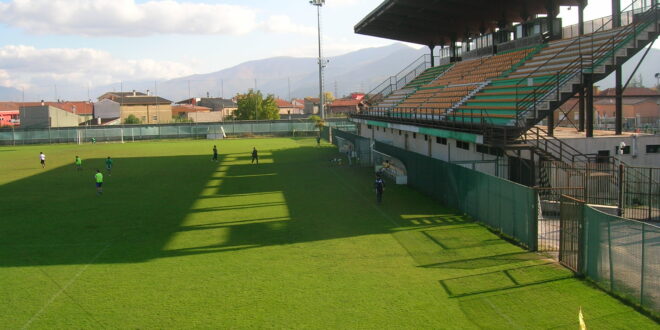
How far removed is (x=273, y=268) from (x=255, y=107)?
84.7 meters

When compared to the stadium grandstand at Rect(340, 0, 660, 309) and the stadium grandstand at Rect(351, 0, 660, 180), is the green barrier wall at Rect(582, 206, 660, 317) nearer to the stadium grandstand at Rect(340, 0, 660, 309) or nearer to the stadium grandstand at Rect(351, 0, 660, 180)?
the stadium grandstand at Rect(340, 0, 660, 309)

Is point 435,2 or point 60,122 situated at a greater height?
point 435,2

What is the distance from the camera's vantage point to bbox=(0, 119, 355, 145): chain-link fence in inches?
2896

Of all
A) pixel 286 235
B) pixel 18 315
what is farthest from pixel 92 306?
pixel 286 235

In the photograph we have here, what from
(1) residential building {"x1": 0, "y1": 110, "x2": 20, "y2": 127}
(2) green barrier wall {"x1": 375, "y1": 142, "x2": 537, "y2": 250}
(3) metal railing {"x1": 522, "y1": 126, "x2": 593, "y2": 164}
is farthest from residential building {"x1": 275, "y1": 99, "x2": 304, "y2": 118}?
(3) metal railing {"x1": 522, "y1": 126, "x2": 593, "y2": 164}

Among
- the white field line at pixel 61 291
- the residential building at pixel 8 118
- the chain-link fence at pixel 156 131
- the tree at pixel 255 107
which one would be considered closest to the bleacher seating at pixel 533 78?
the white field line at pixel 61 291

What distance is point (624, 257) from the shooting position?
11.0 m

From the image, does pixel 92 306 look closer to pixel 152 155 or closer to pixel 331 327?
pixel 331 327

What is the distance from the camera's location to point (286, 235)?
17.4 m

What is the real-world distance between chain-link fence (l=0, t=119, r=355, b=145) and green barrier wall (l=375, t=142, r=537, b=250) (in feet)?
167

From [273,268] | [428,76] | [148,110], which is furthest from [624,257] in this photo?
[148,110]

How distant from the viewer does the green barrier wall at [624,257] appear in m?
10.2

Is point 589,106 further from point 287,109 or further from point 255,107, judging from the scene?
point 287,109

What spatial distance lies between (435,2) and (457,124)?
561 inches
